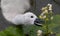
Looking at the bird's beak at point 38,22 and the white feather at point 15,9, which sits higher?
the white feather at point 15,9

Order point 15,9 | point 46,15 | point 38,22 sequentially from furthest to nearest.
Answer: point 15,9
point 38,22
point 46,15

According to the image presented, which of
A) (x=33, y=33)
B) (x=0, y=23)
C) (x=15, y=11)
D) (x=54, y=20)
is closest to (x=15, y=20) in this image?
(x=15, y=11)

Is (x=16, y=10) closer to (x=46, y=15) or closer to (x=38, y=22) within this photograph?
(x=38, y=22)

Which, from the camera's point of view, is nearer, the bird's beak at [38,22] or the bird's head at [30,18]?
the bird's beak at [38,22]

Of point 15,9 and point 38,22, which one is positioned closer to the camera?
point 38,22

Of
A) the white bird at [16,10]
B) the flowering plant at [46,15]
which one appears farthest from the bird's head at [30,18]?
the flowering plant at [46,15]

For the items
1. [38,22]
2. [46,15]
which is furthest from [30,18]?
[46,15]

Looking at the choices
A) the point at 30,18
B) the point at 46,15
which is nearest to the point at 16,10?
the point at 30,18

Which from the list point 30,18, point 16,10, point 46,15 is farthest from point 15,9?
point 46,15

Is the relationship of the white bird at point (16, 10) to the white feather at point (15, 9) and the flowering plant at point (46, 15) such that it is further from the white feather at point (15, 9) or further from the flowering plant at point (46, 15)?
the flowering plant at point (46, 15)

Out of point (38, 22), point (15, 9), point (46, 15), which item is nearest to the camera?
point (46, 15)

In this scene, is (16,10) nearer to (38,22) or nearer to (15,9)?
(15,9)

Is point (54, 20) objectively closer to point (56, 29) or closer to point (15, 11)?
point (56, 29)

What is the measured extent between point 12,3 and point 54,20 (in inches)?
13.3
